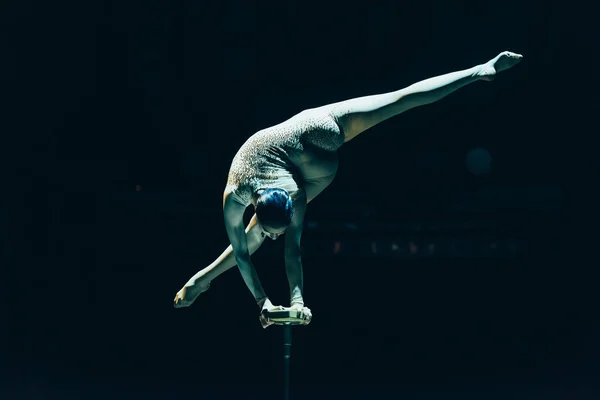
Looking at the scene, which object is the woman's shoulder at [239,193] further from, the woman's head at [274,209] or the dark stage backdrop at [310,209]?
the dark stage backdrop at [310,209]

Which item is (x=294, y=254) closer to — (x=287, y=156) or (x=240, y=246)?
(x=240, y=246)

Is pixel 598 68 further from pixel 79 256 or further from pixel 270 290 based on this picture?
pixel 79 256

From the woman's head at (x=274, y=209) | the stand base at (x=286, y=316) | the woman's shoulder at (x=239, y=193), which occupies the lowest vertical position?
the stand base at (x=286, y=316)

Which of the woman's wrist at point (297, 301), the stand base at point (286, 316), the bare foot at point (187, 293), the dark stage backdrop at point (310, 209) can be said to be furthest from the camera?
the dark stage backdrop at point (310, 209)

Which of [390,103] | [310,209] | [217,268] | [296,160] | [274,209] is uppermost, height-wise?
[390,103]

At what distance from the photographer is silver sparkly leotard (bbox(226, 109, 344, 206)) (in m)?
3.39

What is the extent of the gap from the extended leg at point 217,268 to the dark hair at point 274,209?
0.40 metres

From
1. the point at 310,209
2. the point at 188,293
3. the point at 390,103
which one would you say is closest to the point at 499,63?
the point at 390,103

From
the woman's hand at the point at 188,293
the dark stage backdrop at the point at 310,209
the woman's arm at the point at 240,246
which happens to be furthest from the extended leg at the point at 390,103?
the dark stage backdrop at the point at 310,209

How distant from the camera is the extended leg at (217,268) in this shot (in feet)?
11.9

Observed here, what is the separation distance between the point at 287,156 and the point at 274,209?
0.35 m

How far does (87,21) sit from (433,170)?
2.43m

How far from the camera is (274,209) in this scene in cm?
320

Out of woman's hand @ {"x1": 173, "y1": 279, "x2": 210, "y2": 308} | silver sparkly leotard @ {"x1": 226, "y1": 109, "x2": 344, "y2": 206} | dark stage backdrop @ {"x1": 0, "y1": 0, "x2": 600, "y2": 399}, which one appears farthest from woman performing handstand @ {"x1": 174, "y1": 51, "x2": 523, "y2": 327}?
dark stage backdrop @ {"x1": 0, "y1": 0, "x2": 600, "y2": 399}
